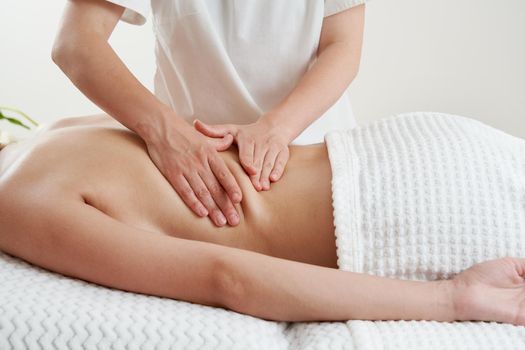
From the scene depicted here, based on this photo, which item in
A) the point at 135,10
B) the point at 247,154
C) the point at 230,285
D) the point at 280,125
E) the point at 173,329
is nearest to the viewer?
the point at 173,329

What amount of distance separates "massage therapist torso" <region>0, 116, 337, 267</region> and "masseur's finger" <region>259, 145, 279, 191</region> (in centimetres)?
2

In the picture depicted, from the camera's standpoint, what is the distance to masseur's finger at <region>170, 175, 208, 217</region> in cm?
132

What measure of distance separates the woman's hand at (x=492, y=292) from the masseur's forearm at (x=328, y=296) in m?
0.03

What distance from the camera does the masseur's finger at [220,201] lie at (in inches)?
52.0

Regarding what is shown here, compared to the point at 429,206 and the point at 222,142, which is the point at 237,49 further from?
the point at 429,206

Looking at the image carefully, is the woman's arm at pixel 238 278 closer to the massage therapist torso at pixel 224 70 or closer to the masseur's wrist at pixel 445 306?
the masseur's wrist at pixel 445 306

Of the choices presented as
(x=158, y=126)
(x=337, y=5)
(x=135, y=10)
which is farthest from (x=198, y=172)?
(x=337, y=5)

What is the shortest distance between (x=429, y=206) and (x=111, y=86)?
0.75 m

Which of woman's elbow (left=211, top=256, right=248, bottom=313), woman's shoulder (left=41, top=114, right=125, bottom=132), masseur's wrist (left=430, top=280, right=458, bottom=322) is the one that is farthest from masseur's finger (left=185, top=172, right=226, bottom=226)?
woman's shoulder (left=41, top=114, right=125, bottom=132)

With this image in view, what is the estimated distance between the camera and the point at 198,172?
1.36 meters

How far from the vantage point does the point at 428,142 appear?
1.33 metres

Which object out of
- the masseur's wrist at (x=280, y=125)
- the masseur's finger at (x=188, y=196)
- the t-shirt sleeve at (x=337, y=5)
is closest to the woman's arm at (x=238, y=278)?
the masseur's finger at (x=188, y=196)

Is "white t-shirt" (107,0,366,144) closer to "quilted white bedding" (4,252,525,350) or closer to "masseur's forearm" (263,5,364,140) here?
"masseur's forearm" (263,5,364,140)

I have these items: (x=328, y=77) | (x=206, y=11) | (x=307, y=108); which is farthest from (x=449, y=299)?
(x=206, y=11)
